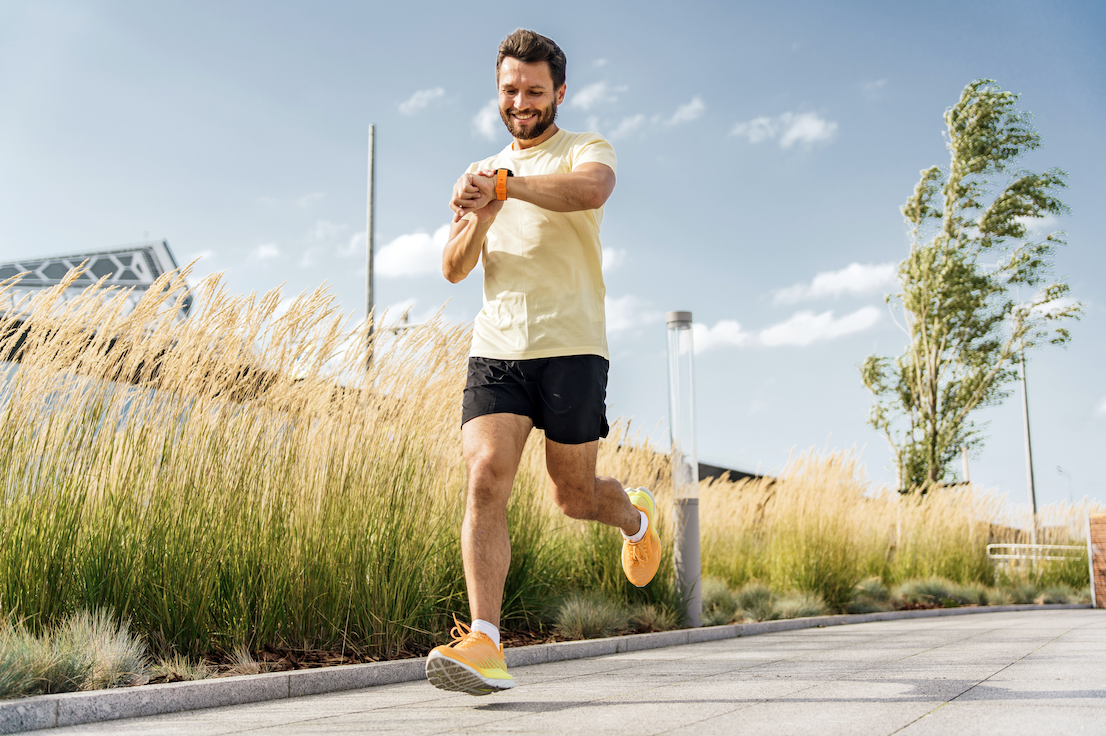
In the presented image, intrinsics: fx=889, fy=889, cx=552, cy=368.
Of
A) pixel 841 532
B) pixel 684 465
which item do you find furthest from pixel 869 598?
pixel 684 465

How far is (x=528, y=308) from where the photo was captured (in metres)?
3.20

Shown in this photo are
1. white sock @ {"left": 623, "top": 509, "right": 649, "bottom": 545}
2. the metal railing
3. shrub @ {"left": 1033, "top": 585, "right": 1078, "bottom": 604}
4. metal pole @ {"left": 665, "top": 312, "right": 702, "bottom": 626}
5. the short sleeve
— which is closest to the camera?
the short sleeve

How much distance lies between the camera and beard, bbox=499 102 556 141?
3.43 meters

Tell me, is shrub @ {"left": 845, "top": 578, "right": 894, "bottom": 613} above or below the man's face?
below

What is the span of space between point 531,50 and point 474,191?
2.23 feet

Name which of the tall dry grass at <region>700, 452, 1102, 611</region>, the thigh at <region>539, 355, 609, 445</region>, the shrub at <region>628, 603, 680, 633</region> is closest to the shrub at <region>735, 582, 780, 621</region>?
the tall dry grass at <region>700, 452, 1102, 611</region>

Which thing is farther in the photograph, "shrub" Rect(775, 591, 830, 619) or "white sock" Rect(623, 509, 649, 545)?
"shrub" Rect(775, 591, 830, 619)

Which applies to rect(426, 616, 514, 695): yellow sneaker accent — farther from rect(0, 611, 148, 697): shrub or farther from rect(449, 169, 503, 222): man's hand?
rect(449, 169, 503, 222): man's hand

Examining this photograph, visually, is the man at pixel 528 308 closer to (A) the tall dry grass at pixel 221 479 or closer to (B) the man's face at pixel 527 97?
(B) the man's face at pixel 527 97

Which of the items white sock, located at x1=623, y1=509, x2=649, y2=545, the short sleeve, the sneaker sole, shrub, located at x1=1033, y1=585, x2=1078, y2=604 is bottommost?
shrub, located at x1=1033, y1=585, x2=1078, y2=604

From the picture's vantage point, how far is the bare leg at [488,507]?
291cm

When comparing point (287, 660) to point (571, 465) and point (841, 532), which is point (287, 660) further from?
point (841, 532)

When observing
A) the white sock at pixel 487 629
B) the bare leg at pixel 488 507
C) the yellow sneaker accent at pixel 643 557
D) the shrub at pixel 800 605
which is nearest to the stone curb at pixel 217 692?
the yellow sneaker accent at pixel 643 557

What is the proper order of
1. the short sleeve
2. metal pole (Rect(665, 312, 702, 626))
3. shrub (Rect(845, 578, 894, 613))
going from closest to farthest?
1. the short sleeve
2. metal pole (Rect(665, 312, 702, 626))
3. shrub (Rect(845, 578, 894, 613))
